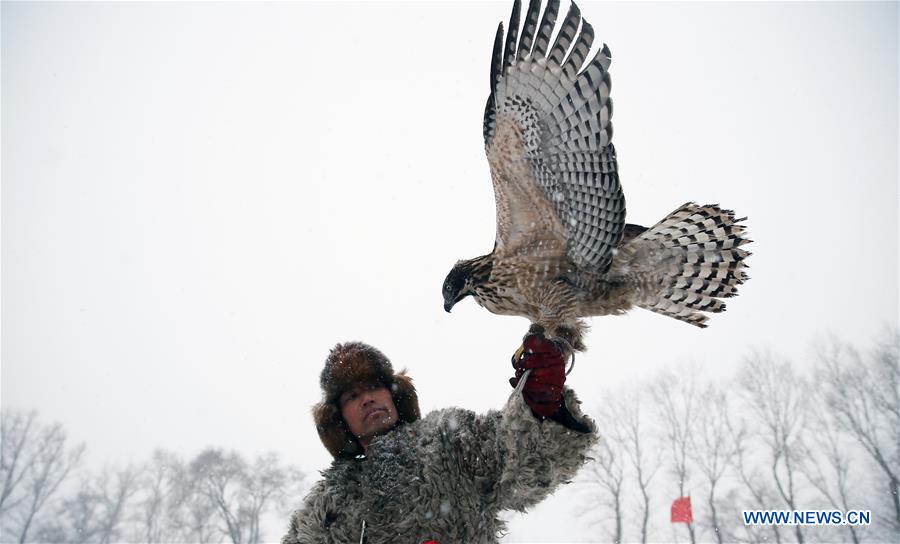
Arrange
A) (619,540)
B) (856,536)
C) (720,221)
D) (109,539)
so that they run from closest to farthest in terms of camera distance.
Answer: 1. (720,221)
2. (856,536)
3. (619,540)
4. (109,539)

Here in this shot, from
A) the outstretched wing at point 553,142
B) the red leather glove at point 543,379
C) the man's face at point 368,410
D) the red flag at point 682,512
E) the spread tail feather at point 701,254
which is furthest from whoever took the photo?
Answer: the red flag at point 682,512

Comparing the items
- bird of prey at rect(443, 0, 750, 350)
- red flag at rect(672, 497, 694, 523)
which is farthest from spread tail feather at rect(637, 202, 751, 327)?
red flag at rect(672, 497, 694, 523)

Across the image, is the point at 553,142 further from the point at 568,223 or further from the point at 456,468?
the point at 456,468

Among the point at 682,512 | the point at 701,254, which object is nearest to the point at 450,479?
the point at 701,254

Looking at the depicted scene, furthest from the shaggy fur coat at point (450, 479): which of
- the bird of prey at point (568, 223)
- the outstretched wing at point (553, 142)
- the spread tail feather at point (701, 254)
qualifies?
the spread tail feather at point (701, 254)

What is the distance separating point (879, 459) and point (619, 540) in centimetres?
786

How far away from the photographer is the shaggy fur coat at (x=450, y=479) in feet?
6.13

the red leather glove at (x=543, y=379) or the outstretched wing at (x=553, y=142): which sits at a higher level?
the outstretched wing at (x=553, y=142)

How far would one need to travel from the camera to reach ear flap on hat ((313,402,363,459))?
242 cm

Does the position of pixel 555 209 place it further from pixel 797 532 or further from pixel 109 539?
pixel 109 539

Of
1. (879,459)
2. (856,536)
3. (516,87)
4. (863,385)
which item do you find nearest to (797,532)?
(856,536)

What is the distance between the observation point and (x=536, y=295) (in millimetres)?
3705

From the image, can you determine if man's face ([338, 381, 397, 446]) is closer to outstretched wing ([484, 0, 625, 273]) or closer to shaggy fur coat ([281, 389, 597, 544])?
shaggy fur coat ([281, 389, 597, 544])

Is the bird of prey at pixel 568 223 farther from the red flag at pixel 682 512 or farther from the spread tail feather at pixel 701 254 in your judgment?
the red flag at pixel 682 512
